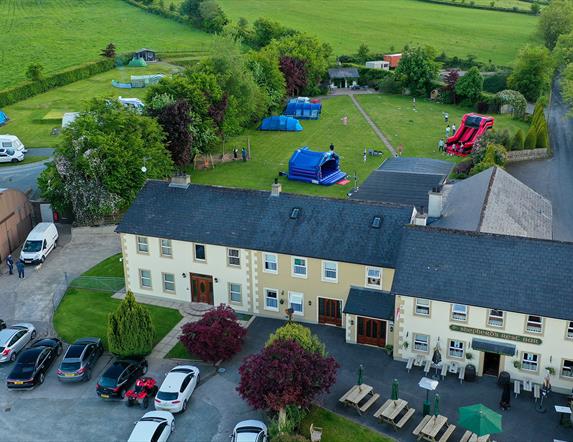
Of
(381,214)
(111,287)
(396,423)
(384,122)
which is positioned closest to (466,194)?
(381,214)

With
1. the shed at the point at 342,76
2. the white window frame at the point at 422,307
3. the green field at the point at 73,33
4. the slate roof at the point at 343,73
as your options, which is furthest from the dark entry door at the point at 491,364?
the green field at the point at 73,33

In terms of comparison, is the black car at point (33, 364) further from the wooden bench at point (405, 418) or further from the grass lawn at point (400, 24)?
the grass lawn at point (400, 24)

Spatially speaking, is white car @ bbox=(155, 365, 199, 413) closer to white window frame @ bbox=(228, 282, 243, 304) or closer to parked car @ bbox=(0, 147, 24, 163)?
white window frame @ bbox=(228, 282, 243, 304)

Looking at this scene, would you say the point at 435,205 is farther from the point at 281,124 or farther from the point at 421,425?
the point at 281,124

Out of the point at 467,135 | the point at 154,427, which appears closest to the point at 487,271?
the point at 154,427

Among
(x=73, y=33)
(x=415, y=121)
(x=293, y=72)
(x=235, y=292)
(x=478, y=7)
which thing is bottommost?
(x=415, y=121)

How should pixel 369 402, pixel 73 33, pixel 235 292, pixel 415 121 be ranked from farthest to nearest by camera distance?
pixel 73 33 < pixel 415 121 < pixel 235 292 < pixel 369 402
